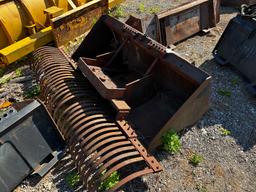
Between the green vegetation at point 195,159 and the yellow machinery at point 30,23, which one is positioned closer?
the green vegetation at point 195,159

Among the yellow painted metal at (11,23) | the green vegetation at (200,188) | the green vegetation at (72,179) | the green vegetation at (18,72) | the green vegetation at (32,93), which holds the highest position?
the yellow painted metal at (11,23)

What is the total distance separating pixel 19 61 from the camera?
20.0ft

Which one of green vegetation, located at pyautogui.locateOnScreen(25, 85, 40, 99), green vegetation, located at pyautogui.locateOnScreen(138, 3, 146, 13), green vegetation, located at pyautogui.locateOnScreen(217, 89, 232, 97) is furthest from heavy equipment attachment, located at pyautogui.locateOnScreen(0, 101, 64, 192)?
green vegetation, located at pyautogui.locateOnScreen(138, 3, 146, 13)

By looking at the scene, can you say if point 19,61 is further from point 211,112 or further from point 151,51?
point 211,112

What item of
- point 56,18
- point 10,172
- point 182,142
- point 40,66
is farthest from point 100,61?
point 10,172

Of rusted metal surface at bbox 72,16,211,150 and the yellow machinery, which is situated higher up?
the yellow machinery

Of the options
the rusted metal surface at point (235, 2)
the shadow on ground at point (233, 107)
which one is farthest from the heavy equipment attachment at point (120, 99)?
the rusted metal surface at point (235, 2)

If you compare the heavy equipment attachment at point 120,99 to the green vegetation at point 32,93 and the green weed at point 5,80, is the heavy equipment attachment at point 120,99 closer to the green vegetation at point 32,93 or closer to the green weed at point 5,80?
the green vegetation at point 32,93

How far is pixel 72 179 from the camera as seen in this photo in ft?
12.9

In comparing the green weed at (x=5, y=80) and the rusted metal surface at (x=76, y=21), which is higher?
the rusted metal surface at (x=76, y=21)

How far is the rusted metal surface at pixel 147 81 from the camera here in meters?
A: 4.04

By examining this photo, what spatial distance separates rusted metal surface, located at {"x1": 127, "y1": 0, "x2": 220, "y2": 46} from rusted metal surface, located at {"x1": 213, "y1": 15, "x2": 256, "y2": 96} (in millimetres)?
921

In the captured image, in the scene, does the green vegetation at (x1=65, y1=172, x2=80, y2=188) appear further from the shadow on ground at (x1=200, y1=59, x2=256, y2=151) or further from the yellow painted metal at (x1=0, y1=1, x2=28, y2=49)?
the yellow painted metal at (x1=0, y1=1, x2=28, y2=49)

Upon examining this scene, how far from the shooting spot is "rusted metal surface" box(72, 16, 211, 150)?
4035 millimetres
